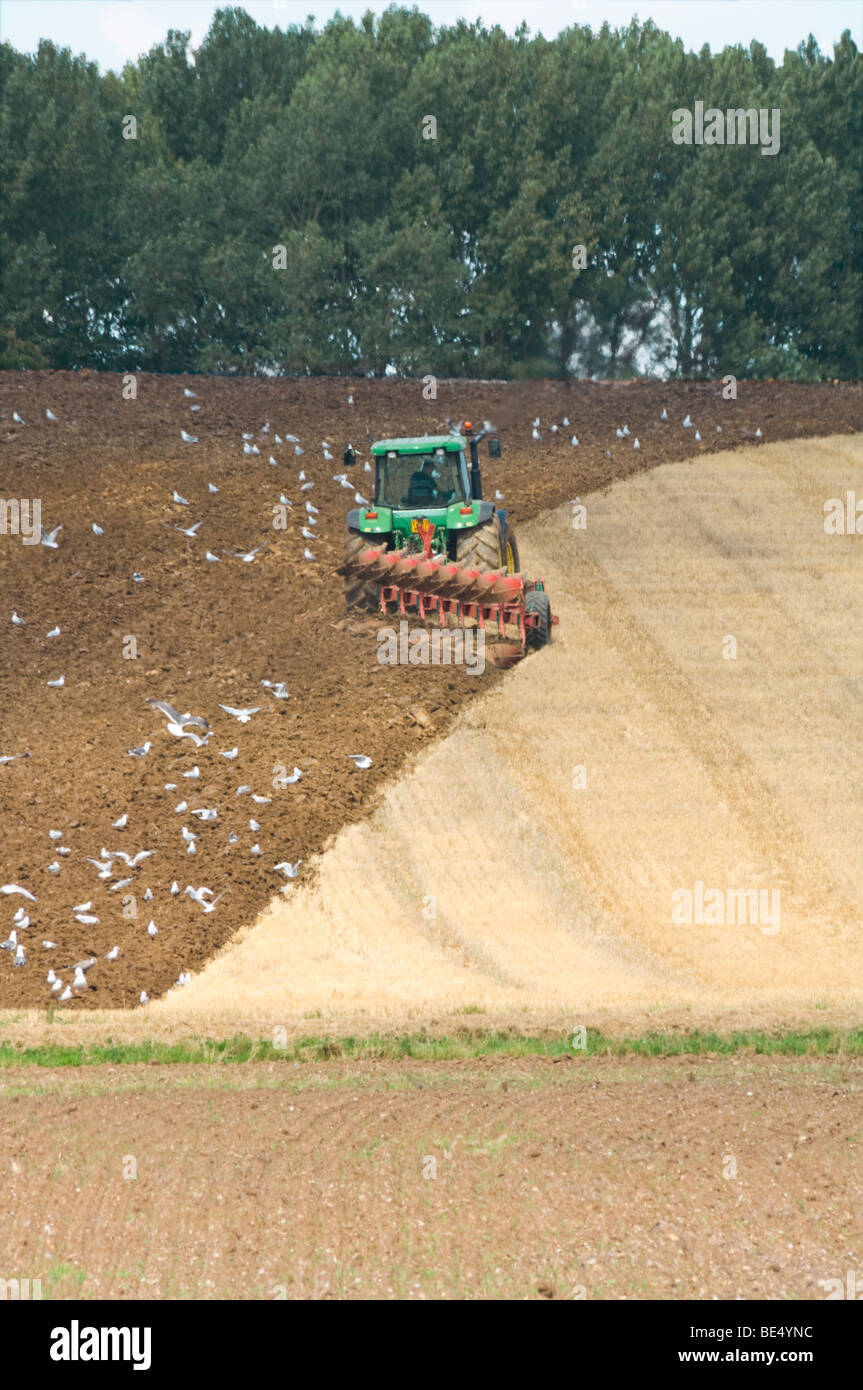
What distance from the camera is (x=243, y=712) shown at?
2052 centimetres

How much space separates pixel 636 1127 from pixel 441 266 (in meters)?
40.9

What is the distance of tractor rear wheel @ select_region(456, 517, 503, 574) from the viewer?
2206 cm

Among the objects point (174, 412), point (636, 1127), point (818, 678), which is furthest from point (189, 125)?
point (636, 1127)

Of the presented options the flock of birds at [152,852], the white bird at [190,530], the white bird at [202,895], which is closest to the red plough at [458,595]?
the flock of birds at [152,852]

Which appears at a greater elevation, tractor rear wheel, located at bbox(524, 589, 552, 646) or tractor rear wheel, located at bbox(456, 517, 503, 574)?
tractor rear wheel, located at bbox(456, 517, 503, 574)

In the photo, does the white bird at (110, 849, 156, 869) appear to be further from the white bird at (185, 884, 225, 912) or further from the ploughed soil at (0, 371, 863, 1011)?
the white bird at (185, 884, 225, 912)

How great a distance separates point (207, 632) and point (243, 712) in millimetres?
3554

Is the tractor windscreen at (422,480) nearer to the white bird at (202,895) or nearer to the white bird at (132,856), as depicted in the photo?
the white bird at (132,856)

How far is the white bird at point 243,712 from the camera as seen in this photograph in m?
20.4

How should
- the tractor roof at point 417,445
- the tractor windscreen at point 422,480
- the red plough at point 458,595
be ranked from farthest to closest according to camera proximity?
the tractor windscreen at point 422,480 → the tractor roof at point 417,445 → the red plough at point 458,595

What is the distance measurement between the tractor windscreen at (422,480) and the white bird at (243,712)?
4627mm

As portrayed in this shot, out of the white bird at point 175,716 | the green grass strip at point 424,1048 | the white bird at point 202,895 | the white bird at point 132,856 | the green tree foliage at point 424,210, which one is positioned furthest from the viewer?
the green tree foliage at point 424,210

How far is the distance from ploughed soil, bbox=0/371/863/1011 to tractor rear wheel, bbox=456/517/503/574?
1809 mm

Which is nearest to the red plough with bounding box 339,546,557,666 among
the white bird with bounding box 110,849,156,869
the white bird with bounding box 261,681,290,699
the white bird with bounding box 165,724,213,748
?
the white bird with bounding box 261,681,290,699
